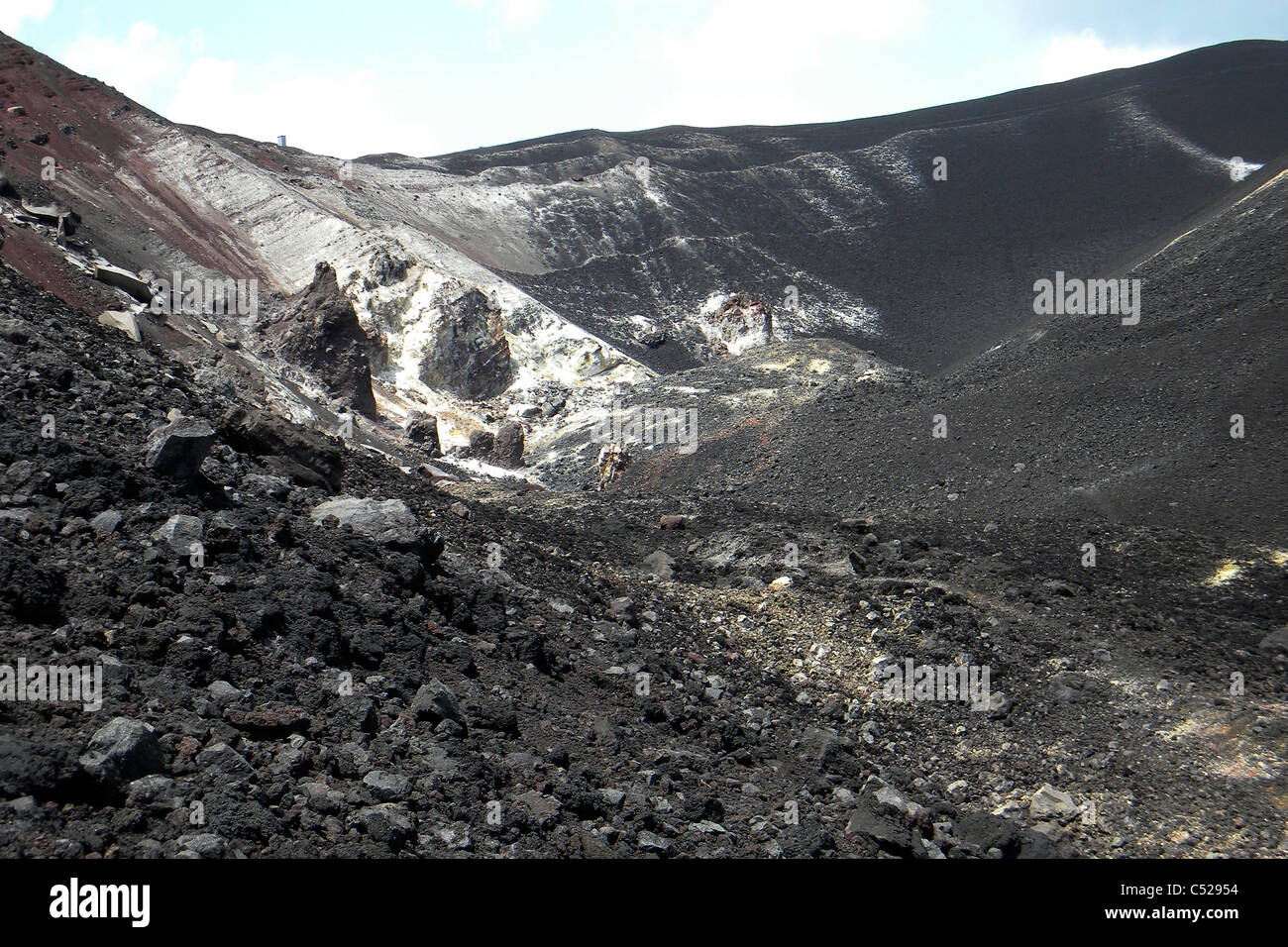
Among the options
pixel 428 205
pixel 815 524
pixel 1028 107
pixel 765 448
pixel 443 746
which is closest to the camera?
pixel 443 746

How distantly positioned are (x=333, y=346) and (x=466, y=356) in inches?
208

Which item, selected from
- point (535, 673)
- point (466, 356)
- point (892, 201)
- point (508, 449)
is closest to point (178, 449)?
point (535, 673)

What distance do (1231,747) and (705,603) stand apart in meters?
5.76

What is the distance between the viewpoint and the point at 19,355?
9.47 meters

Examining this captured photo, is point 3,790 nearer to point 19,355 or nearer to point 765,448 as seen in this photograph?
point 19,355

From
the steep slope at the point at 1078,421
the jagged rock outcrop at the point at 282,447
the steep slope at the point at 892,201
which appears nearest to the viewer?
the jagged rock outcrop at the point at 282,447

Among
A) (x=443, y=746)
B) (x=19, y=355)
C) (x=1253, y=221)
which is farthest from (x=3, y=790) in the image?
(x=1253, y=221)
